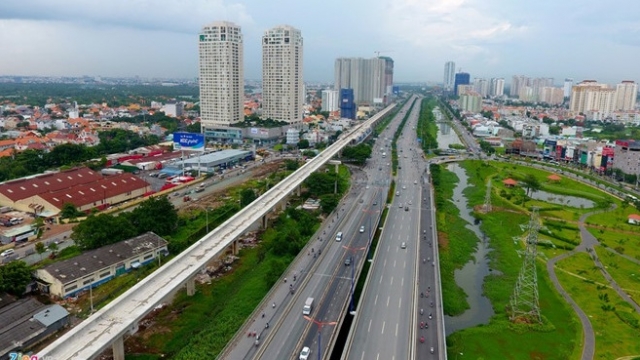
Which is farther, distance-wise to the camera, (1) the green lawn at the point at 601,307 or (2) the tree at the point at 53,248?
(2) the tree at the point at 53,248

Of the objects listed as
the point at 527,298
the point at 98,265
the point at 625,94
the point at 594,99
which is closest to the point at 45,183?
the point at 98,265

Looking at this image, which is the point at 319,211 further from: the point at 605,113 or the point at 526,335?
the point at 605,113

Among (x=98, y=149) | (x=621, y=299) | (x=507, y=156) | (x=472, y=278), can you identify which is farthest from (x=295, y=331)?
(x=507, y=156)

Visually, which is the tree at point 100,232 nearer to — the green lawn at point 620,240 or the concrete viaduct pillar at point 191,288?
the concrete viaduct pillar at point 191,288

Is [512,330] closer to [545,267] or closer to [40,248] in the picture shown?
[545,267]

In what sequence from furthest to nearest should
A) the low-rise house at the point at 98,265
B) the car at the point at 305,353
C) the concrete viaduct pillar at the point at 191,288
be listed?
the concrete viaduct pillar at the point at 191,288, the low-rise house at the point at 98,265, the car at the point at 305,353

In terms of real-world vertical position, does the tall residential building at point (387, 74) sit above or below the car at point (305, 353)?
above

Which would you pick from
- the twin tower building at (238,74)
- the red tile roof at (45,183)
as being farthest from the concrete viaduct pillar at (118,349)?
the twin tower building at (238,74)
